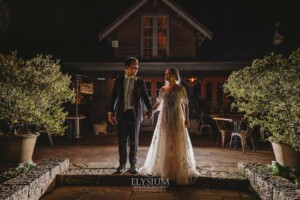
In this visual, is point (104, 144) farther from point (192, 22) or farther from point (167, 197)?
point (192, 22)

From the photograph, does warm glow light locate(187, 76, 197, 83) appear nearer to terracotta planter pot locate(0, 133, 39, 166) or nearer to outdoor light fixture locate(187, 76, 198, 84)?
outdoor light fixture locate(187, 76, 198, 84)

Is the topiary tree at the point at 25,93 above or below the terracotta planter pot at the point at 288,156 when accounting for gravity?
above

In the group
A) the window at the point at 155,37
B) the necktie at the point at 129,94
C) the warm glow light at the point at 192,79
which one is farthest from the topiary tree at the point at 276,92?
the window at the point at 155,37

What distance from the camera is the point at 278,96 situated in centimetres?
575

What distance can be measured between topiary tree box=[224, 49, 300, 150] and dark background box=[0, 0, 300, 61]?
28.1 feet

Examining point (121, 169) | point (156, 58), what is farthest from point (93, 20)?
point (121, 169)

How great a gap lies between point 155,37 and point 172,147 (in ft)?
28.4

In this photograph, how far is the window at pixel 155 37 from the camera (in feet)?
42.3

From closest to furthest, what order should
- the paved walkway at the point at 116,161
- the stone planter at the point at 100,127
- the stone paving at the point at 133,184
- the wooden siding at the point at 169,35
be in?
1. the stone paving at the point at 133,184
2. the paved walkway at the point at 116,161
3. the stone planter at the point at 100,127
4. the wooden siding at the point at 169,35

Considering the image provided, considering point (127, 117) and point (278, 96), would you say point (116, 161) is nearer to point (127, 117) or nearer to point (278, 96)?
point (127, 117)

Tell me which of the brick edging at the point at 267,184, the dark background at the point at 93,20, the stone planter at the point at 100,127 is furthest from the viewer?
the dark background at the point at 93,20

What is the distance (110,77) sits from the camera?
13.4 m

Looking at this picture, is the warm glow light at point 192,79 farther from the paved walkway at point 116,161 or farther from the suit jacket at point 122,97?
the suit jacket at point 122,97

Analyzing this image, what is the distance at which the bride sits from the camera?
16.1 ft
